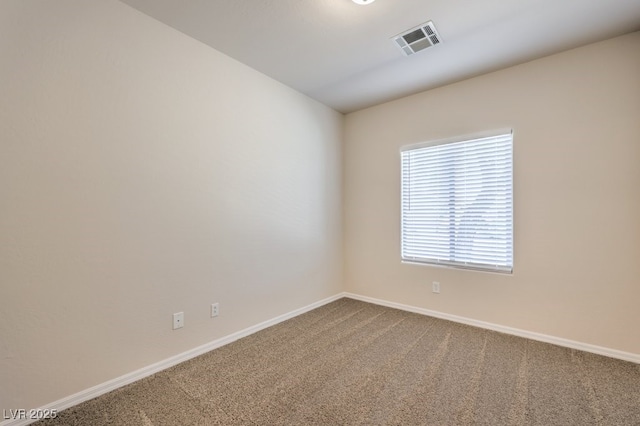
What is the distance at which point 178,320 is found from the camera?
2.29 metres

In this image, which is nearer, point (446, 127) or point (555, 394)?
point (555, 394)

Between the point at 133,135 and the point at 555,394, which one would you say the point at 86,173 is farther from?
the point at 555,394

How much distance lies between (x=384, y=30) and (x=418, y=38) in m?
0.32

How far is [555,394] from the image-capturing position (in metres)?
1.85

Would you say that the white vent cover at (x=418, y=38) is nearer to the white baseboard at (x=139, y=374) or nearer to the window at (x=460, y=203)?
the window at (x=460, y=203)

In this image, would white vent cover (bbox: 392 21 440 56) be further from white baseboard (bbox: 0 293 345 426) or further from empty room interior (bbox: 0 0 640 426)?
white baseboard (bbox: 0 293 345 426)

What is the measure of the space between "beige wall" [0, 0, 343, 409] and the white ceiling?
0.26 meters

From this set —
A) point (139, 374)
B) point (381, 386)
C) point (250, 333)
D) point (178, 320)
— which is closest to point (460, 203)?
point (381, 386)

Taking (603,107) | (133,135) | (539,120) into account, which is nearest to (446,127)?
(539,120)

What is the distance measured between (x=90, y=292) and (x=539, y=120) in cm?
394

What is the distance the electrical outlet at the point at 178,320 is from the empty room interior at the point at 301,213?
2cm

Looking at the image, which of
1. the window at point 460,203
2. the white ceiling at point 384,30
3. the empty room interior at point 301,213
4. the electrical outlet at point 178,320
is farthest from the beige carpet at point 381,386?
the white ceiling at point 384,30

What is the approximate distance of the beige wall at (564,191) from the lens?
230 centimetres

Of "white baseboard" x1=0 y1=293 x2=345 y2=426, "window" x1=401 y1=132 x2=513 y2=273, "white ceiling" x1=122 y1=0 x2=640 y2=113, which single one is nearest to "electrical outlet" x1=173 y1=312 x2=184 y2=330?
"white baseboard" x1=0 y1=293 x2=345 y2=426
